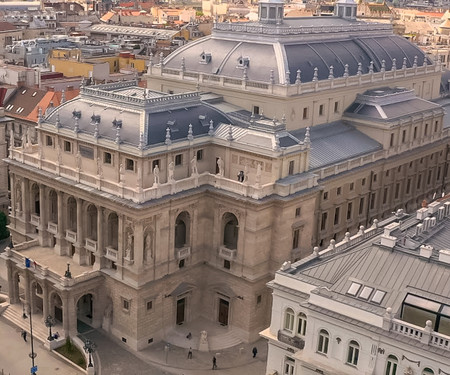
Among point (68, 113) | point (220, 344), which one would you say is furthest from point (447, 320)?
point (68, 113)

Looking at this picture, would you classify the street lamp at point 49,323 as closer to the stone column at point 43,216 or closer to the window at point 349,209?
the stone column at point 43,216

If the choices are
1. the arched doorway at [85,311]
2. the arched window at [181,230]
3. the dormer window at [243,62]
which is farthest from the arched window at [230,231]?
the dormer window at [243,62]

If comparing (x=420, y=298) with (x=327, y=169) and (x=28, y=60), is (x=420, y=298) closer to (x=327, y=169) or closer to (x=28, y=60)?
(x=327, y=169)

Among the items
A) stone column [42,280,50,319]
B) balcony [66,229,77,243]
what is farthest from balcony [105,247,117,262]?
stone column [42,280,50,319]

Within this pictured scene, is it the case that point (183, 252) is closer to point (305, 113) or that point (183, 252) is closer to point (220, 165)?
point (220, 165)

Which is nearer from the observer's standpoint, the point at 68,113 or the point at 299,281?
the point at 299,281
